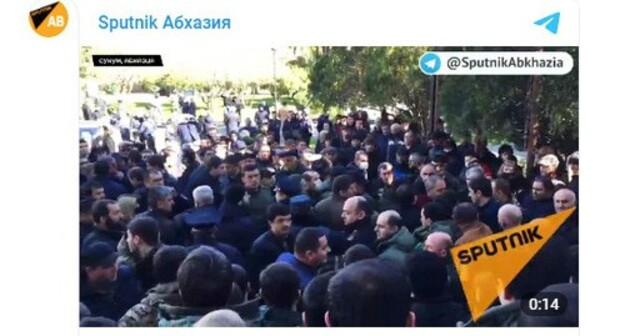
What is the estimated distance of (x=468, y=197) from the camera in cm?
1033

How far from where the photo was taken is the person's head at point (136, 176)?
10328mm

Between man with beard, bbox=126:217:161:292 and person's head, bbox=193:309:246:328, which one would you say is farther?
man with beard, bbox=126:217:161:292

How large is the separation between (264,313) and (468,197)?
1.77m

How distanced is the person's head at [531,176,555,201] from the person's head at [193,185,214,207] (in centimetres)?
241

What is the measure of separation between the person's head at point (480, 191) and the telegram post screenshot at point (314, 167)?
0.01 meters

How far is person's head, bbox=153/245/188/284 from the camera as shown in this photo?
32.7 ft

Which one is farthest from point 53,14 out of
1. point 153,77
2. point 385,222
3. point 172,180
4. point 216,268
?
point 385,222

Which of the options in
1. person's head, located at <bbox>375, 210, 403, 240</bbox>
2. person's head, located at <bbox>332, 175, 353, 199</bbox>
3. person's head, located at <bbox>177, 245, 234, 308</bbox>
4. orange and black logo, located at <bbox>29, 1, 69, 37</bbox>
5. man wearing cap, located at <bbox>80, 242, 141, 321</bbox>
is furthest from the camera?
person's head, located at <bbox>332, 175, 353, 199</bbox>

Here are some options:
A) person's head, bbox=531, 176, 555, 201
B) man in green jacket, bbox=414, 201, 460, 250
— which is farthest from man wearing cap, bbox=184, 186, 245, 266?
person's head, bbox=531, 176, 555, 201

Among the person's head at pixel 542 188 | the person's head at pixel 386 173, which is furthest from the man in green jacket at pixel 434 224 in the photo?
the person's head at pixel 542 188

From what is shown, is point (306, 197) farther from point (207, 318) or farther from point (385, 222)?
point (207, 318)

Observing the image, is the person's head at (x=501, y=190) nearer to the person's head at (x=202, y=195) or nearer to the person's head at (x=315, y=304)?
the person's head at (x=315, y=304)

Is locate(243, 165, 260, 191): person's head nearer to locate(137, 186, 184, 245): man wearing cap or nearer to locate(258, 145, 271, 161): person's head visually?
locate(258, 145, 271, 161): person's head

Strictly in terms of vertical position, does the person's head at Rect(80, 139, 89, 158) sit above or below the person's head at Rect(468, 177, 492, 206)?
above
